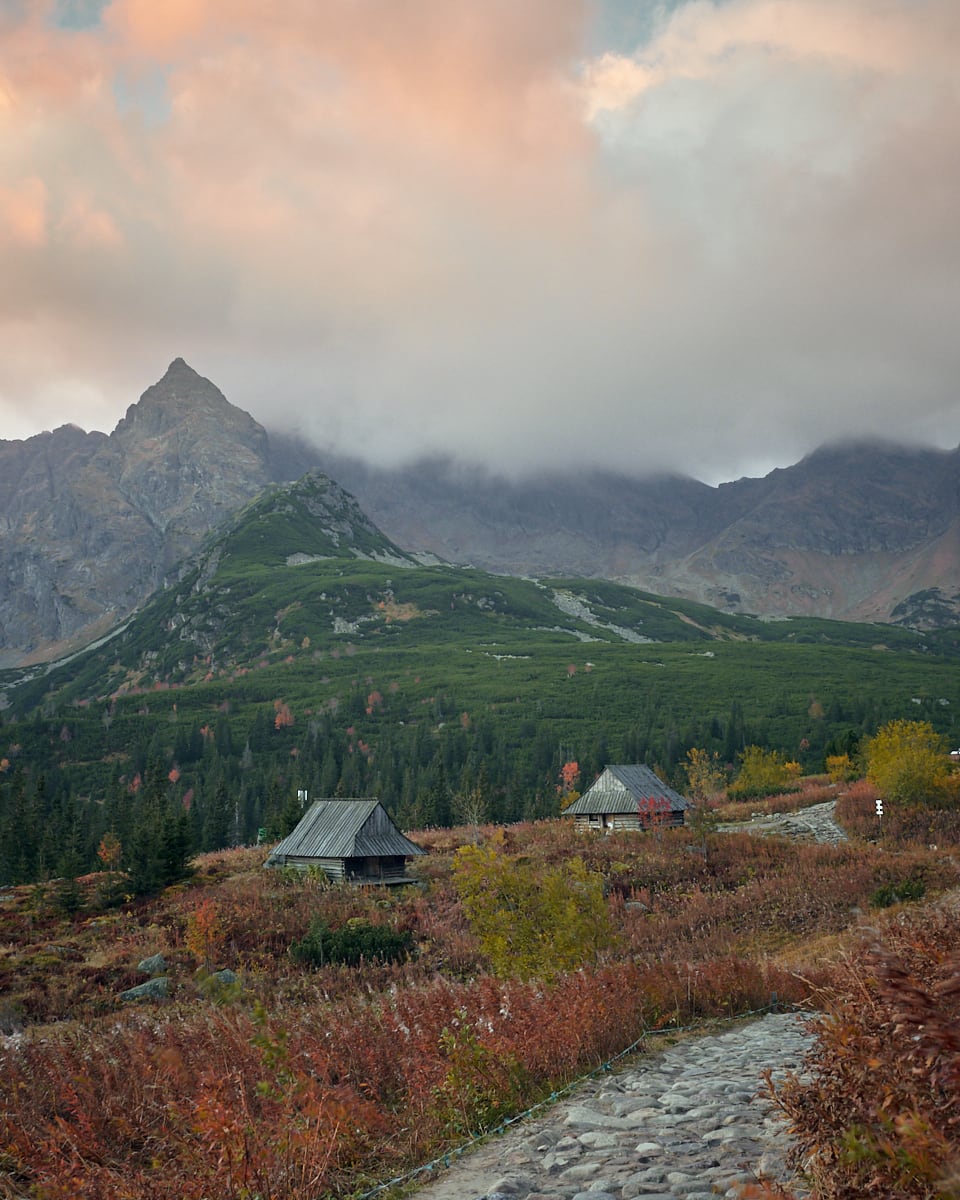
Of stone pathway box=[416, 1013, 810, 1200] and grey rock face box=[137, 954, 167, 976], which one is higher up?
stone pathway box=[416, 1013, 810, 1200]

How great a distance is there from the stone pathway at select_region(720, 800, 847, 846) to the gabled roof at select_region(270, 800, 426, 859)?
78.8 ft

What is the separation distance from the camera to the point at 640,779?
221 feet

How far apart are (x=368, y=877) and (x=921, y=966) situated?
49170 mm

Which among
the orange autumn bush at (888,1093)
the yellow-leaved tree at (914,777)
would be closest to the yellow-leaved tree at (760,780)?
the yellow-leaved tree at (914,777)

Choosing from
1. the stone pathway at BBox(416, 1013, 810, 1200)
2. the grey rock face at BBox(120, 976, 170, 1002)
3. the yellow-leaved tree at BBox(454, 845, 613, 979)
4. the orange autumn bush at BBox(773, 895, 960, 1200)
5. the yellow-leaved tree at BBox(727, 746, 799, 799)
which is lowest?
the yellow-leaved tree at BBox(727, 746, 799, 799)

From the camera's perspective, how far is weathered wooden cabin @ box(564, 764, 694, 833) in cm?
6297

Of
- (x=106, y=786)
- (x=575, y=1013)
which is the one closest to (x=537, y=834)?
(x=575, y=1013)

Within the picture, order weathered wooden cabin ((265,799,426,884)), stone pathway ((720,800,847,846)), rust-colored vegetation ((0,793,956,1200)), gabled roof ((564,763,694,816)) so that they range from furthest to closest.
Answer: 1. gabled roof ((564,763,694,816))
2. stone pathway ((720,800,847,846))
3. weathered wooden cabin ((265,799,426,884))
4. rust-colored vegetation ((0,793,956,1200))

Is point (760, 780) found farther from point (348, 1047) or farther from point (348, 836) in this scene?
point (348, 1047)

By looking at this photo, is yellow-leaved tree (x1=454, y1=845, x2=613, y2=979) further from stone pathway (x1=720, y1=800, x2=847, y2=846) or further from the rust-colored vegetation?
stone pathway (x1=720, y1=800, x2=847, y2=846)

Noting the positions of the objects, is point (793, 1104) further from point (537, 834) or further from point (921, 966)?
point (537, 834)

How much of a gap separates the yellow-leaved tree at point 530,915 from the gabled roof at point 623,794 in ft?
154

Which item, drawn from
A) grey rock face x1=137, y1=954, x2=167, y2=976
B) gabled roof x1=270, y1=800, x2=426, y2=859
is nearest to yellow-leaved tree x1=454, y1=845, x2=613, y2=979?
grey rock face x1=137, y1=954, x2=167, y2=976

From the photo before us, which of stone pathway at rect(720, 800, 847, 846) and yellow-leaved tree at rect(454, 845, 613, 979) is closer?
yellow-leaved tree at rect(454, 845, 613, 979)
